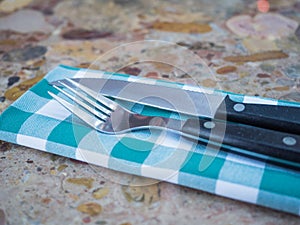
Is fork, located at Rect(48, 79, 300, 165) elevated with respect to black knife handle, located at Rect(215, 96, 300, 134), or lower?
lower

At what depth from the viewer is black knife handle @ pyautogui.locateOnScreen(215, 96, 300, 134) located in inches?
21.0

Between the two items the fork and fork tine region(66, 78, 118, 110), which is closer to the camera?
the fork

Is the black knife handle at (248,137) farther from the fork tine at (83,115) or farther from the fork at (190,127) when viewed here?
the fork tine at (83,115)

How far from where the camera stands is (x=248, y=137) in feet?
1.70

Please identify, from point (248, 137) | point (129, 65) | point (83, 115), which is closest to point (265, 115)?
point (248, 137)

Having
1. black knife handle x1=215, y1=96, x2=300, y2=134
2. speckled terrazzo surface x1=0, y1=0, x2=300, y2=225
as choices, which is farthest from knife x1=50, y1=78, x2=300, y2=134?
speckled terrazzo surface x1=0, y1=0, x2=300, y2=225

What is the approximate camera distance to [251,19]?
1.03m

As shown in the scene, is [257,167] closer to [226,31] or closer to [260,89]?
[260,89]

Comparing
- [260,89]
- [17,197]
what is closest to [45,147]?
[17,197]

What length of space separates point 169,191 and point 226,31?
0.55m

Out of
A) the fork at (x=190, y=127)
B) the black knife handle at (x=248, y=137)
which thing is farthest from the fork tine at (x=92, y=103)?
the black knife handle at (x=248, y=137)

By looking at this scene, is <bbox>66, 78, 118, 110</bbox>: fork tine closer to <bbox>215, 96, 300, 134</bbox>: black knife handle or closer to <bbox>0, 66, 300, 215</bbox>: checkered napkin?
<bbox>0, 66, 300, 215</bbox>: checkered napkin

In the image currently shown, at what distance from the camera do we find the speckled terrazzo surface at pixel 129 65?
529 mm

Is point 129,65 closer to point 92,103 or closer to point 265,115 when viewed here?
point 92,103
